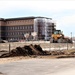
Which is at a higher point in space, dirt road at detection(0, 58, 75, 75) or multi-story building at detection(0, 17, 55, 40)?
multi-story building at detection(0, 17, 55, 40)

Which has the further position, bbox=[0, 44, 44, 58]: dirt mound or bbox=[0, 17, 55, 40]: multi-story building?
bbox=[0, 17, 55, 40]: multi-story building

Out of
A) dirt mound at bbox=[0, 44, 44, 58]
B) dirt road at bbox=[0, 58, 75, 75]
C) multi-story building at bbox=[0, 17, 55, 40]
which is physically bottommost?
dirt road at bbox=[0, 58, 75, 75]

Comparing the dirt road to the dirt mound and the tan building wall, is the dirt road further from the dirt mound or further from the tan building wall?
the tan building wall

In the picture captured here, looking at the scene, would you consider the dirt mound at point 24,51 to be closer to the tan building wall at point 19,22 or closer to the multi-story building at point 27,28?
the multi-story building at point 27,28

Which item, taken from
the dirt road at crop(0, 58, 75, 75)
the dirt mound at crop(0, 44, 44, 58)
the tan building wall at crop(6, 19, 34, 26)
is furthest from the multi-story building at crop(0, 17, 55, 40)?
the dirt road at crop(0, 58, 75, 75)

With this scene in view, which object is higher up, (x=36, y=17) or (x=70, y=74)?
(x=36, y=17)

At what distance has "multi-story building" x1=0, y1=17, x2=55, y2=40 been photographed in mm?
150000

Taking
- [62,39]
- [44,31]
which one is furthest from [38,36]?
[62,39]

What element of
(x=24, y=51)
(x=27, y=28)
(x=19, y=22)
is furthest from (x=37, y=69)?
(x=19, y=22)

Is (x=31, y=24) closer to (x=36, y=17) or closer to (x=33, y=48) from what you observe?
(x=36, y=17)

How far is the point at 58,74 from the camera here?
55.1 feet

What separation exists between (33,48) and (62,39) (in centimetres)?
4057

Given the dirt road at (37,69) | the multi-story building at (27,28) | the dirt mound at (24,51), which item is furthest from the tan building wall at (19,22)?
the dirt road at (37,69)

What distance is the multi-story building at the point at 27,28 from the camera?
150000 millimetres
